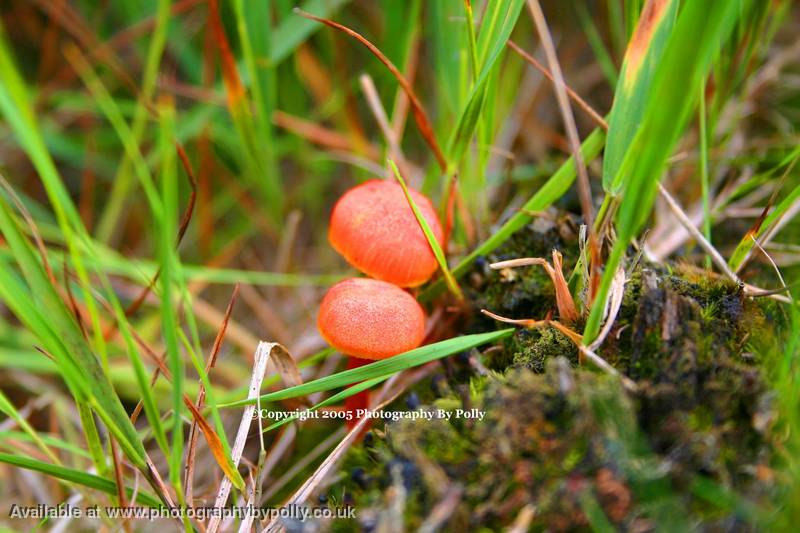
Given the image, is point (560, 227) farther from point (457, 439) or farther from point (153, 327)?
point (153, 327)

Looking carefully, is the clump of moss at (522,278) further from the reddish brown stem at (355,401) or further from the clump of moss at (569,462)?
the clump of moss at (569,462)

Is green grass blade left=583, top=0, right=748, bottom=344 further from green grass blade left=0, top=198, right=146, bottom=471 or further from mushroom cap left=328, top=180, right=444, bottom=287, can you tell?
green grass blade left=0, top=198, right=146, bottom=471

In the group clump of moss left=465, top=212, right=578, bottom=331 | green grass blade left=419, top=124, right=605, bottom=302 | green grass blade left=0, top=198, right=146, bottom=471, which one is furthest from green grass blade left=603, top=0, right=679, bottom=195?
green grass blade left=0, top=198, right=146, bottom=471

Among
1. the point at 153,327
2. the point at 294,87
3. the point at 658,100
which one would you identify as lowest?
the point at 153,327

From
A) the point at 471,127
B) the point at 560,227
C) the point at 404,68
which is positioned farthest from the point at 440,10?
the point at 560,227

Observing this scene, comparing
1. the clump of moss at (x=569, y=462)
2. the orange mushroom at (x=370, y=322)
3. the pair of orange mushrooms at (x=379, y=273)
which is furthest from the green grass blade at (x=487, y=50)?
the clump of moss at (x=569, y=462)

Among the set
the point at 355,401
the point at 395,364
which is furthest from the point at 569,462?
the point at 355,401
